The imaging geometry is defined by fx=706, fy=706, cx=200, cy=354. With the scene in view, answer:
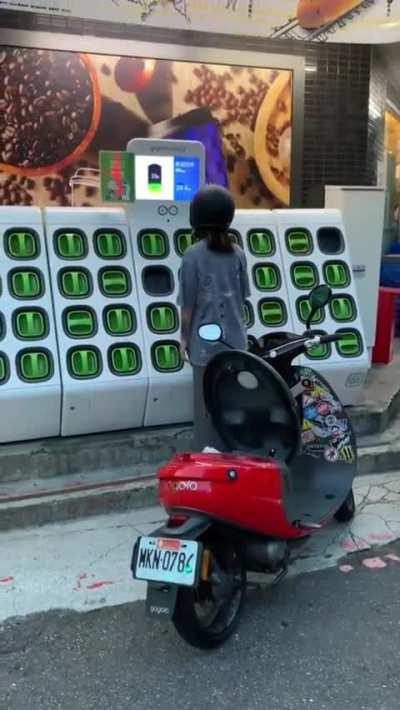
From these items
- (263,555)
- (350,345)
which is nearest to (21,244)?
(350,345)

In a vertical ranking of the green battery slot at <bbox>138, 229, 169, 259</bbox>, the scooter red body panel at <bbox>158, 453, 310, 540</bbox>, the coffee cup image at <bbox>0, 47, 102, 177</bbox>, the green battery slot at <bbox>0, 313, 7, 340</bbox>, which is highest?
the coffee cup image at <bbox>0, 47, 102, 177</bbox>

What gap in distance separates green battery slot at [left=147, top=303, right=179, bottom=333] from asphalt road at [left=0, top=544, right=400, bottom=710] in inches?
74.9

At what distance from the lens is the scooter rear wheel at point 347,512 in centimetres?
408

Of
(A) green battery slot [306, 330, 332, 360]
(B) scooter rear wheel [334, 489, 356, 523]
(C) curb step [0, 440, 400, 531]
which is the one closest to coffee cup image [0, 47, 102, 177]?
(A) green battery slot [306, 330, 332, 360]

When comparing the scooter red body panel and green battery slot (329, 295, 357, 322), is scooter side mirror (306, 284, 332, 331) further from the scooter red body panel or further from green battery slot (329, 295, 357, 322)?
green battery slot (329, 295, 357, 322)

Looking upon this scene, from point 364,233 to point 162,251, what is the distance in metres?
2.06

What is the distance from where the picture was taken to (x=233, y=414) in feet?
11.0

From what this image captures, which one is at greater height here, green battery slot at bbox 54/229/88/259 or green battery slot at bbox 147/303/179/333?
green battery slot at bbox 54/229/88/259

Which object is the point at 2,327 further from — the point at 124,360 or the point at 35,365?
the point at 124,360

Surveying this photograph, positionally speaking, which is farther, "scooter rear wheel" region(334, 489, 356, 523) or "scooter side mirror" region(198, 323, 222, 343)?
"scooter rear wheel" region(334, 489, 356, 523)

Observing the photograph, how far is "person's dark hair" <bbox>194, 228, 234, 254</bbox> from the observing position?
3.61 metres

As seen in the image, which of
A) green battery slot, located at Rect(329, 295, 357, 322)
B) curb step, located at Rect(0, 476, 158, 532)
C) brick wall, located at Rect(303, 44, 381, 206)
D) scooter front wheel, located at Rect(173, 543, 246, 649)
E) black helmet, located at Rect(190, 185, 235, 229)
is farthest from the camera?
brick wall, located at Rect(303, 44, 381, 206)

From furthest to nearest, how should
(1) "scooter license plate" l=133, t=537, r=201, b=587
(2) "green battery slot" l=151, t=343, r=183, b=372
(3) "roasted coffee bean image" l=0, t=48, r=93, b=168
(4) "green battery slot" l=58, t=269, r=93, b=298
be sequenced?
(3) "roasted coffee bean image" l=0, t=48, r=93, b=168
(2) "green battery slot" l=151, t=343, r=183, b=372
(4) "green battery slot" l=58, t=269, r=93, b=298
(1) "scooter license plate" l=133, t=537, r=201, b=587

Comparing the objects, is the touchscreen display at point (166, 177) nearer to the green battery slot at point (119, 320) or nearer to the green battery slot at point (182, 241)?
the green battery slot at point (182, 241)
